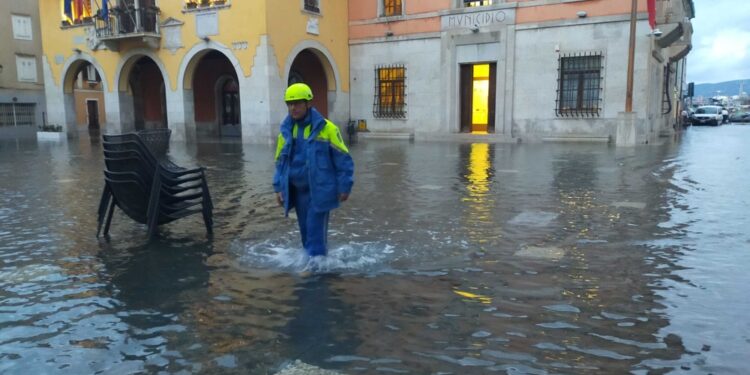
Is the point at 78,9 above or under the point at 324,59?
above

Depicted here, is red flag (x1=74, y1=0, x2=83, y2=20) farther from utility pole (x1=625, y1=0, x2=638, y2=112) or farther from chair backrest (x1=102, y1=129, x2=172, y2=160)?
utility pole (x1=625, y1=0, x2=638, y2=112)

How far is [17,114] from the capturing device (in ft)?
108

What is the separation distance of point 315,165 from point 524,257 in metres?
2.03

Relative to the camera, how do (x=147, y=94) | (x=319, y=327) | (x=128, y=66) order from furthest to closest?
(x=147, y=94) → (x=128, y=66) → (x=319, y=327)

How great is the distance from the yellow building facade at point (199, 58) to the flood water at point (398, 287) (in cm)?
1301

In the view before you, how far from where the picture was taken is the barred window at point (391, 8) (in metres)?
23.8

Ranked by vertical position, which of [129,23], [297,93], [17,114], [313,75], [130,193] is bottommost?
[130,193]

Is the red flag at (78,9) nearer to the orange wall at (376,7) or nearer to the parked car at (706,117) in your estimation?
the orange wall at (376,7)

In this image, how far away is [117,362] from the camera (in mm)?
3023

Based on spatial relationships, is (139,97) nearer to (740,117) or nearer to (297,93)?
(297,93)

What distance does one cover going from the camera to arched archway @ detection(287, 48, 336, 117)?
25.4 metres

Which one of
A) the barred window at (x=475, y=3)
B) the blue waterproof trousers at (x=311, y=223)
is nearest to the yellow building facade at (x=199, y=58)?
the barred window at (x=475, y=3)

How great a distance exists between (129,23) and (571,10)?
1750 centimetres

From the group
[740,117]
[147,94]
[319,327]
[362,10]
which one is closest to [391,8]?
[362,10]
